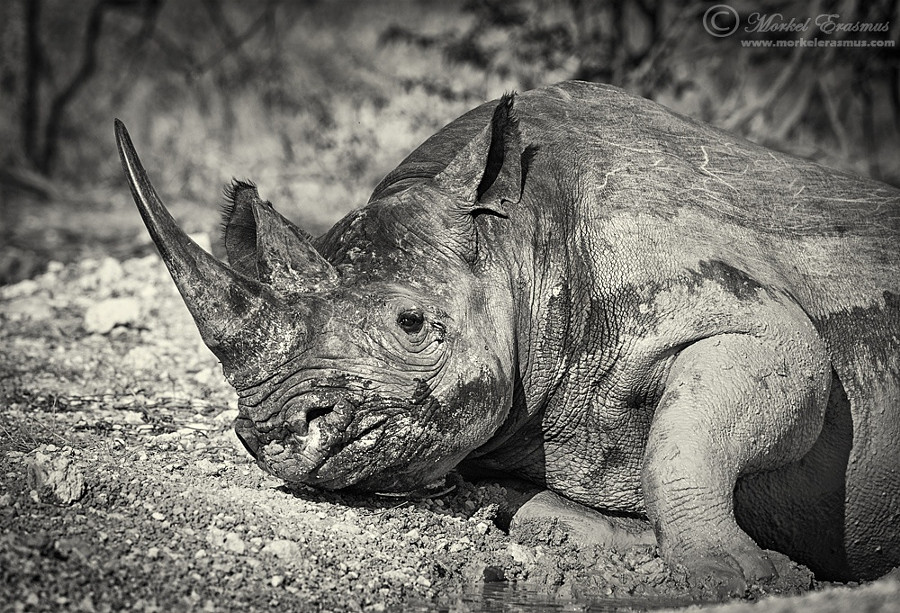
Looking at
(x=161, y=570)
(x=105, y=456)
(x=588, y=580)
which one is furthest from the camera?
(x=105, y=456)

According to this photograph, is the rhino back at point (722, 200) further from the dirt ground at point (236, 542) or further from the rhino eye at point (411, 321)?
the dirt ground at point (236, 542)

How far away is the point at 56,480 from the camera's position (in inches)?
168

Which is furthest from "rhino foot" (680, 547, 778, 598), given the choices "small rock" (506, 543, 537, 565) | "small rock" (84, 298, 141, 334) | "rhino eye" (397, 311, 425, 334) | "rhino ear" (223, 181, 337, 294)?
"small rock" (84, 298, 141, 334)

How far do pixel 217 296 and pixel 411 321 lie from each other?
71 cm

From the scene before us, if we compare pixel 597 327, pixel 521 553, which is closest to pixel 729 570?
pixel 521 553

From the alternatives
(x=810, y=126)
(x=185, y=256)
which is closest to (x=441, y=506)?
(x=185, y=256)

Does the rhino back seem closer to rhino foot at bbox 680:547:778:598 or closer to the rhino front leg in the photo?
the rhino front leg

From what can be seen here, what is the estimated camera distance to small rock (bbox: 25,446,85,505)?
4238 millimetres

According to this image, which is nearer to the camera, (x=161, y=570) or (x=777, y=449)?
(x=161, y=570)

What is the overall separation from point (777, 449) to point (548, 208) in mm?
1341

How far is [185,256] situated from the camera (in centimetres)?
410

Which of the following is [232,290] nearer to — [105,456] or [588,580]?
[105,456]

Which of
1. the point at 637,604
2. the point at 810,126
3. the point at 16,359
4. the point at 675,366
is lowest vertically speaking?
the point at 637,604

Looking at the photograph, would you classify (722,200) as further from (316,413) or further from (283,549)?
(283,549)
